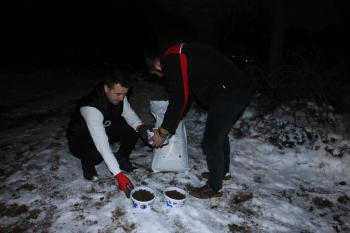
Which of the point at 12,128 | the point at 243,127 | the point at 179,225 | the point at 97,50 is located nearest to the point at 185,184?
the point at 179,225

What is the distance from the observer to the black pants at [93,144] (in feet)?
9.25

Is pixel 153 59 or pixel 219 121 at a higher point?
pixel 153 59

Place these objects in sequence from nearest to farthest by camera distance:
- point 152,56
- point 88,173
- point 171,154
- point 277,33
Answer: point 152,56 → point 88,173 → point 171,154 → point 277,33

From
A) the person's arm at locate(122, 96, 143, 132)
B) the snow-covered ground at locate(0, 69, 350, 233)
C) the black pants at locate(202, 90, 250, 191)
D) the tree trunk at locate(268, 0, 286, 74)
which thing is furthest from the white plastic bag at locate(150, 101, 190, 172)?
the tree trunk at locate(268, 0, 286, 74)

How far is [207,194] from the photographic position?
266cm

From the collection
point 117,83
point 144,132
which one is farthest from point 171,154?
point 117,83

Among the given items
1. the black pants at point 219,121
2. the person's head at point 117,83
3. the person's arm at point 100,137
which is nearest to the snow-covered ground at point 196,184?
the person's arm at point 100,137

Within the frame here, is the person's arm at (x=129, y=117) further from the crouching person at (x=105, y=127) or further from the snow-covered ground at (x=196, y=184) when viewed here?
the snow-covered ground at (x=196, y=184)

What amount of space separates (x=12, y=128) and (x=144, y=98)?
3.21 meters

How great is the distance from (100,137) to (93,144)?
0.42 meters

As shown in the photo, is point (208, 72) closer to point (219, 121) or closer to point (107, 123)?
point (219, 121)

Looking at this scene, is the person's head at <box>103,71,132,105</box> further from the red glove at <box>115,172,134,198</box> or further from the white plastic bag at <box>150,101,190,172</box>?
the red glove at <box>115,172,134,198</box>

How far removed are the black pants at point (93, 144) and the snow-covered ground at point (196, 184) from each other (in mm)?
273

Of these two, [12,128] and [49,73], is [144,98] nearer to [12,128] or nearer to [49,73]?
[12,128]
